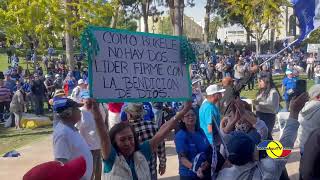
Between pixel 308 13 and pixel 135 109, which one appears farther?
pixel 308 13

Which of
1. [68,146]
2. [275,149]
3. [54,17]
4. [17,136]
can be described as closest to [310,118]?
[68,146]

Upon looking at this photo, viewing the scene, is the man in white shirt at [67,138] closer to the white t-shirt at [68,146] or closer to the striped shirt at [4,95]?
the white t-shirt at [68,146]

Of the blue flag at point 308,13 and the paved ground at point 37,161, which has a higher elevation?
the blue flag at point 308,13

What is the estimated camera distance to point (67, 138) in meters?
4.80

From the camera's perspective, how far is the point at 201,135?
5391 mm

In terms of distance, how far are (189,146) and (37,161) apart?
243 inches

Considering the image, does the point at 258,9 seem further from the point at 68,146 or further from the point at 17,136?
the point at 68,146

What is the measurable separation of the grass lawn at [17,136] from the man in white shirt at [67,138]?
7.69 meters

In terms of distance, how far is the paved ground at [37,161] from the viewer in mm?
8883

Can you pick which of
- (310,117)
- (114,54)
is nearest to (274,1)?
(310,117)

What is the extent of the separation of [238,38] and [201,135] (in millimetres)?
95259

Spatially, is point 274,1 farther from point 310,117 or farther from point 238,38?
point 238,38

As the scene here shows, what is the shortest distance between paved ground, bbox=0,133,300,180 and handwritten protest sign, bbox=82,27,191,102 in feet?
13.9

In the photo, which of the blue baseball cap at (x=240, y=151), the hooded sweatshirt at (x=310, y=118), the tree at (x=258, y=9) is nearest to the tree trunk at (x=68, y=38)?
the tree at (x=258, y=9)
